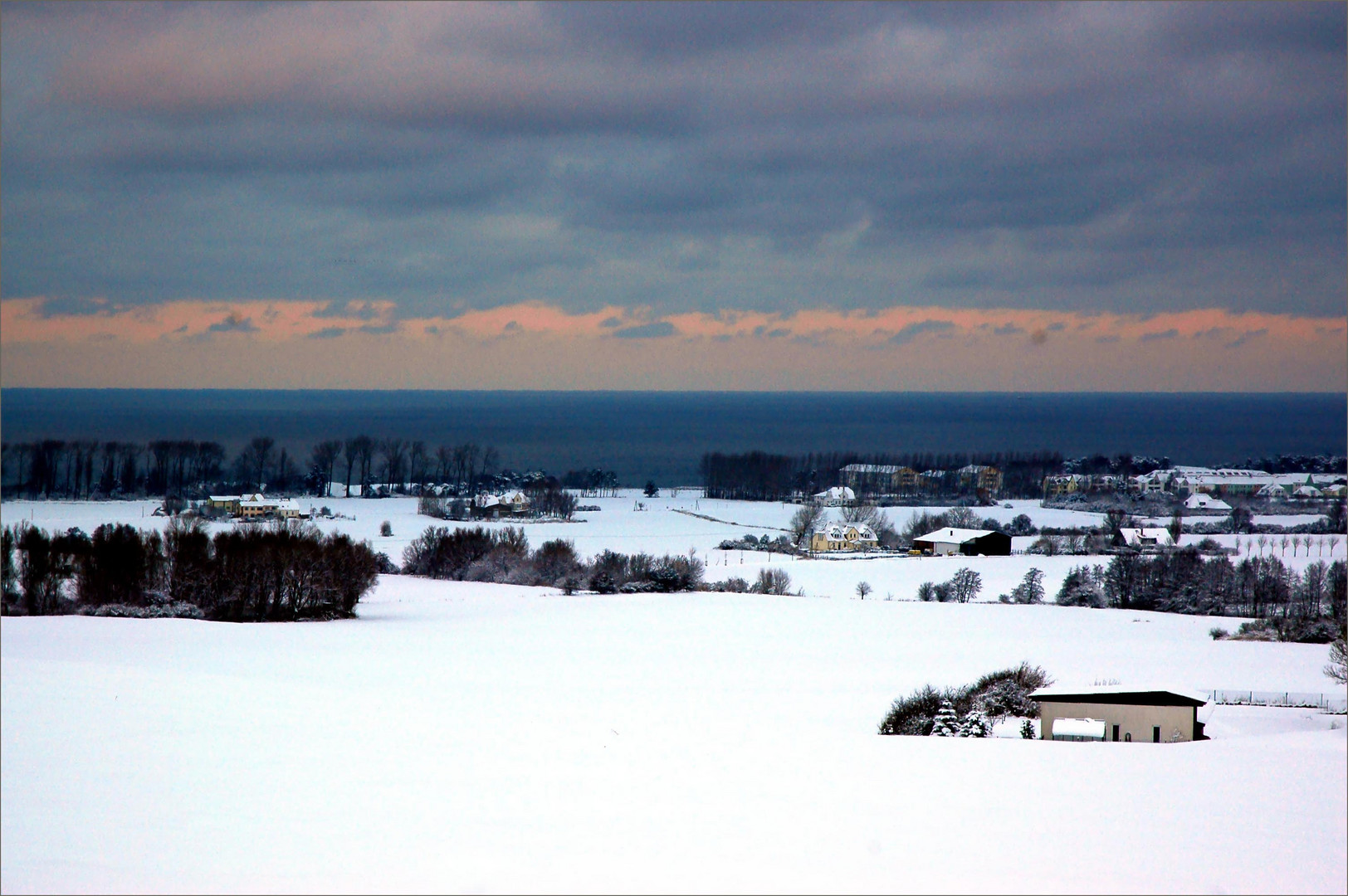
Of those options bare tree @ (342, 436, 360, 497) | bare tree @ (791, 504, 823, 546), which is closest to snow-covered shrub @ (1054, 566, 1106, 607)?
bare tree @ (791, 504, 823, 546)

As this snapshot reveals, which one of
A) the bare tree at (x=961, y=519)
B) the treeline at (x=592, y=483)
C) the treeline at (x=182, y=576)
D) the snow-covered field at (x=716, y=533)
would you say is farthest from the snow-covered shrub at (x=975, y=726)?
the treeline at (x=592, y=483)

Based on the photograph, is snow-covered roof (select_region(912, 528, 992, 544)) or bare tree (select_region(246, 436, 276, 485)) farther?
bare tree (select_region(246, 436, 276, 485))

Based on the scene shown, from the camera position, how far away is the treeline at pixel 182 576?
3006cm

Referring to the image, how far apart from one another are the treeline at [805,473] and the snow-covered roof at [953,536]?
26823 mm

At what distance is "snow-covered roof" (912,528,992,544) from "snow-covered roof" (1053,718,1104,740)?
1473 inches

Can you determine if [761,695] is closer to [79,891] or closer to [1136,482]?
[79,891]

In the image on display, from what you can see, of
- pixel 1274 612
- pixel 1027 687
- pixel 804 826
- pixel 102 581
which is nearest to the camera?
pixel 804 826

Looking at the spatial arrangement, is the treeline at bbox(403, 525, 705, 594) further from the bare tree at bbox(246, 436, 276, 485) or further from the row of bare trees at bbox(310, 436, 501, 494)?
the bare tree at bbox(246, 436, 276, 485)

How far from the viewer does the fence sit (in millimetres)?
20344

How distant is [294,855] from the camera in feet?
26.7

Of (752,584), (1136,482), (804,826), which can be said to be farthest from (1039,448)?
(804,826)

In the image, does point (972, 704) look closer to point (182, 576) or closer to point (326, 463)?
point (182, 576)

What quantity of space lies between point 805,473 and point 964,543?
4012 centimetres

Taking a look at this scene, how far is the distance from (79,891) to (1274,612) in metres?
36.2
